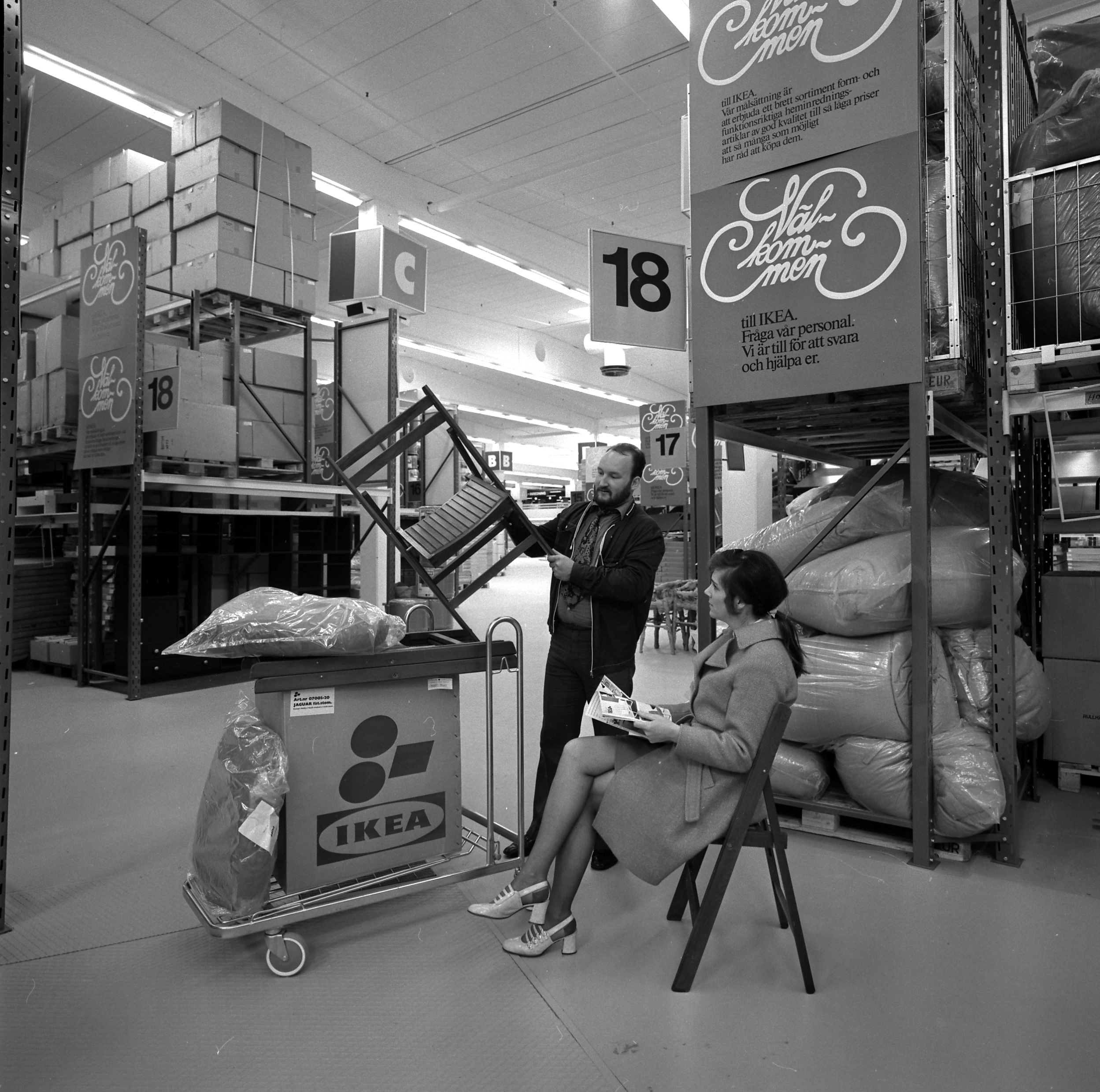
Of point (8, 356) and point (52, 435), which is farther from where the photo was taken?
point (52, 435)

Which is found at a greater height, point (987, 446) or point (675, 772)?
point (987, 446)

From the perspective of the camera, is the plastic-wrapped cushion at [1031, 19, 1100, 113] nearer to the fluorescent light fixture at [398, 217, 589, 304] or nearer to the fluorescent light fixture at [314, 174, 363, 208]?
the fluorescent light fixture at [314, 174, 363, 208]

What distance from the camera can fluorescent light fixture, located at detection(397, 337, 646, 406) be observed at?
16.2 metres

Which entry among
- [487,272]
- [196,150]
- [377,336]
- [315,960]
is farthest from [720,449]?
[315,960]

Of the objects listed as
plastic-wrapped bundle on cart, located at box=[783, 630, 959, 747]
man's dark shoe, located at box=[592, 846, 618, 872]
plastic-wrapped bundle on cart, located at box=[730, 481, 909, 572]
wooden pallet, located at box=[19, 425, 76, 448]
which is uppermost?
wooden pallet, located at box=[19, 425, 76, 448]

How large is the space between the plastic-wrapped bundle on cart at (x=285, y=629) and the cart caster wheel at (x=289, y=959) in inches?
30.5

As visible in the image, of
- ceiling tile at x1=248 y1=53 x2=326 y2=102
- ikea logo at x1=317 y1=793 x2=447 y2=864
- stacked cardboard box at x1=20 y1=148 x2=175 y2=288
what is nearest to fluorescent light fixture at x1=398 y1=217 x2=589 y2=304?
ceiling tile at x1=248 y1=53 x2=326 y2=102

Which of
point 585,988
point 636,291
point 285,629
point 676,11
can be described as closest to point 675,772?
point 585,988

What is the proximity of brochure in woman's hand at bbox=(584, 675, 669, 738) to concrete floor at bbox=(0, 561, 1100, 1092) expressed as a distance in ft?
2.32

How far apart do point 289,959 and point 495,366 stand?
16.1 m

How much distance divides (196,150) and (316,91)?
1.98m

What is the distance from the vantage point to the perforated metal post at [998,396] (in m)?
2.94

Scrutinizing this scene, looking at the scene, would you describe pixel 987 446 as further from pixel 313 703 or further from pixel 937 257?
pixel 313 703

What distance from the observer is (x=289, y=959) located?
2.21m
